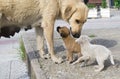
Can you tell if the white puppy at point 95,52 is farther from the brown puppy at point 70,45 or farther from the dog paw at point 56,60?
the dog paw at point 56,60

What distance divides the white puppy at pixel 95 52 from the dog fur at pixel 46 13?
0.61 metres

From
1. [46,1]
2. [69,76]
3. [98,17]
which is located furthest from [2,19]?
[98,17]

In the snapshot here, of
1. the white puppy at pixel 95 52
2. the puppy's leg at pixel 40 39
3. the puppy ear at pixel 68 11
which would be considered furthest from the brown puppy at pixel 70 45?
the puppy's leg at pixel 40 39

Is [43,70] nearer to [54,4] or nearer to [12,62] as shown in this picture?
[54,4]

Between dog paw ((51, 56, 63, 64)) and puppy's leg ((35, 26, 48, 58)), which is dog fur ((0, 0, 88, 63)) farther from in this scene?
puppy's leg ((35, 26, 48, 58))

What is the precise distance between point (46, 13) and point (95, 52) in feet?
4.58

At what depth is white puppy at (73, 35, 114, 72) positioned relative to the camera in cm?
608

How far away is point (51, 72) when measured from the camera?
6270 millimetres

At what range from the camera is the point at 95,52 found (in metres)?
6.15

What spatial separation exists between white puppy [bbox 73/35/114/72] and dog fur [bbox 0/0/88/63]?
61 cm

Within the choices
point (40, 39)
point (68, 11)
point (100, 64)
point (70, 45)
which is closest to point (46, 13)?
point (68, 11)

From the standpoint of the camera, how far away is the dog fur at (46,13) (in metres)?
6.93

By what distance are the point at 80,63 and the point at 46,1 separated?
1.26 m

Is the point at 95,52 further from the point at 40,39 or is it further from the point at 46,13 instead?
the point at 40,39
